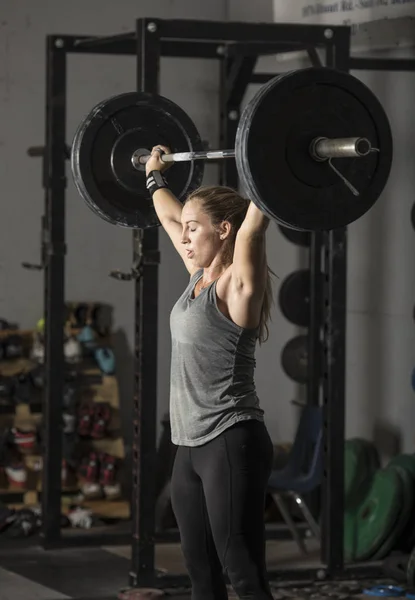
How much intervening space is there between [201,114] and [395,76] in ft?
4.03

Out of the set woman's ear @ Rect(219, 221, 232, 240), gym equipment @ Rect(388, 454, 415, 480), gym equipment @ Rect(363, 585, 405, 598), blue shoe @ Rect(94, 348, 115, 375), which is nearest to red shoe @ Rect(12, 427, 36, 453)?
blue shoe @ Rect(94, 348, 115, 375)

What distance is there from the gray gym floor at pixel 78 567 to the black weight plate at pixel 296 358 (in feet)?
2.37

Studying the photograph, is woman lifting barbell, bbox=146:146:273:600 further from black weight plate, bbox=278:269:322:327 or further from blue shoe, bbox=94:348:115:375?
blue shoe, bbox=94:348:115:375

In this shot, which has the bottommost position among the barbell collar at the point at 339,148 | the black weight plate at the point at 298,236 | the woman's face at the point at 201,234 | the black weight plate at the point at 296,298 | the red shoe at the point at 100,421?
the red shoe at the point at 100,421

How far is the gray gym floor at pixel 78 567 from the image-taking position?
4.24m

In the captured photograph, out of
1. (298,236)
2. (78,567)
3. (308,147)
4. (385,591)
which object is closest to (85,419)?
(78,567)

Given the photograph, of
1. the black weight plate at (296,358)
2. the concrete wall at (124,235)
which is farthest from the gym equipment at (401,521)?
the black weight plate at (296,358)

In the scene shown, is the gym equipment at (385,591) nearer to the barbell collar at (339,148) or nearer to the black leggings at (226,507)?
the black leggings at (226,507)

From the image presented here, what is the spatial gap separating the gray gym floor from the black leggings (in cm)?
153

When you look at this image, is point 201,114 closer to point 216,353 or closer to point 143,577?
point 143,577

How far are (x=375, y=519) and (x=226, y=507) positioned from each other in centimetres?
216

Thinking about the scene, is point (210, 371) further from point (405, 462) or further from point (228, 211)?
point (405, 462)

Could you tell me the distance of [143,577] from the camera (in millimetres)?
4219

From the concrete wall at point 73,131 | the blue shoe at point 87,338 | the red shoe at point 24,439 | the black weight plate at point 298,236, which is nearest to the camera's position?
the black weight plate at point 298,236
